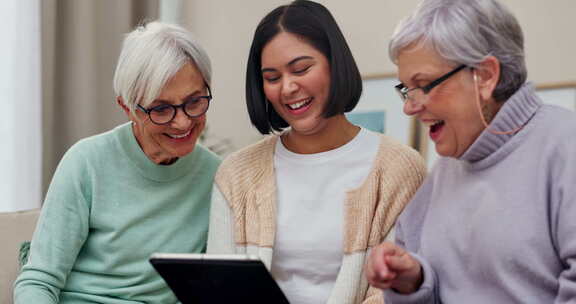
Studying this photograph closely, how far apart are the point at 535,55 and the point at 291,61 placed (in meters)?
1.20

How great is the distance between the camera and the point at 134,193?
1.77 meters

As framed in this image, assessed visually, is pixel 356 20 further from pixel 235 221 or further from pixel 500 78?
pixel 500 78

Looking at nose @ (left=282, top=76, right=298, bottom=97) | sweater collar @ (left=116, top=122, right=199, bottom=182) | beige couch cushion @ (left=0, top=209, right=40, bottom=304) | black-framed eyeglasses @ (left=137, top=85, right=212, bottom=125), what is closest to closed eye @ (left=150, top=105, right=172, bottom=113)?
black-framed eyeglasses @ (left=137, top=85, right=212, bottom=125)

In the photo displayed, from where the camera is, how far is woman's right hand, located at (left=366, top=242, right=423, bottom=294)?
1176 millimetres

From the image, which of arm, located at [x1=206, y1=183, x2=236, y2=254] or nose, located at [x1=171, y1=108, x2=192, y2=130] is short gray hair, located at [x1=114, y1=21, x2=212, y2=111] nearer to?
nose, located at [x1=171, y1=108, x2=192, y2=130]

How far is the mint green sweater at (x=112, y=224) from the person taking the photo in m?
1.68

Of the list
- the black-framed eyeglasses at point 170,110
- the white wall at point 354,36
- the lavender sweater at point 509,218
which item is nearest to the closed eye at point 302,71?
the black-framed eyeglasses at point 170,110

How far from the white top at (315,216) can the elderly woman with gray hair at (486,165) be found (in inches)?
11.7

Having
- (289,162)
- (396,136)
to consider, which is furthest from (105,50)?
(289,162)

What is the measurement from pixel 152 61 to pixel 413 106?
679mm

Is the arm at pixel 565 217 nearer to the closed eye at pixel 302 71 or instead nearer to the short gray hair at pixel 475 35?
the short gray hair at pixel 475 35

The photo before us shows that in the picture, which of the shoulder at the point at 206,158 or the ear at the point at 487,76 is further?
the shoulder at the point at 206,158

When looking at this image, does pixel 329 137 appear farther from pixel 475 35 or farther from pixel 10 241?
pixel 10 241

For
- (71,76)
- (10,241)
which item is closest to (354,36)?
(71,76)
